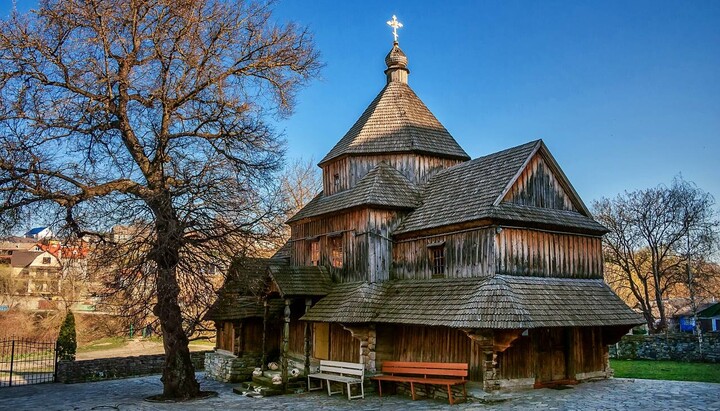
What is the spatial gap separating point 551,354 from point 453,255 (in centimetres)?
416

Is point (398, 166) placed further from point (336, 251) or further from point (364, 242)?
point (336, 251)

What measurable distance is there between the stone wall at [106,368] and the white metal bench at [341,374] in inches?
408

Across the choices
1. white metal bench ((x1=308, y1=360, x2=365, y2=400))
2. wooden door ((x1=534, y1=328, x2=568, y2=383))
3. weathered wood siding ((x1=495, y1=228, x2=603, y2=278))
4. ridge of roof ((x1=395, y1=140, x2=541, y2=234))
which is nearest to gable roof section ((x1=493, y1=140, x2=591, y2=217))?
ridge of roof ((x1=395, y1=140, x2=541, y2=234))

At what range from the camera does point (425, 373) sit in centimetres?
1645

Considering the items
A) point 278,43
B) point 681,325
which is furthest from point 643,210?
point 278,43

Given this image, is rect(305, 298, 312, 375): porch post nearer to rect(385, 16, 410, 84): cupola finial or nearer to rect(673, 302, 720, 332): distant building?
rect(385, 16, 410, 84): cupola finial

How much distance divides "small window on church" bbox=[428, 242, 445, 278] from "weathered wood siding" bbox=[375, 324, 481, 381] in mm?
1815

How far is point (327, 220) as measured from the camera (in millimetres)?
21672

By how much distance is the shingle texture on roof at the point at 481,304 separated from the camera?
1505 centimetres

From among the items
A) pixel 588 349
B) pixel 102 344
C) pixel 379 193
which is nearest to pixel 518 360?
pixel 588 349

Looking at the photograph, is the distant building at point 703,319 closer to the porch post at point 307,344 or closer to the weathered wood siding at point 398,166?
the weathered wood siding at point 398,166

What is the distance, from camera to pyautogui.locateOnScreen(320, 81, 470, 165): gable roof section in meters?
21.9

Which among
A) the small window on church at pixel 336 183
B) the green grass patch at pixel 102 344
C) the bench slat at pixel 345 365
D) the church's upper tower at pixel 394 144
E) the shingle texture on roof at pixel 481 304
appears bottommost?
the green grass patch at pixel 102 344

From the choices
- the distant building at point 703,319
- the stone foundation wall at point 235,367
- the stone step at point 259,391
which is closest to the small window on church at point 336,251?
the stone step at point 259,391
